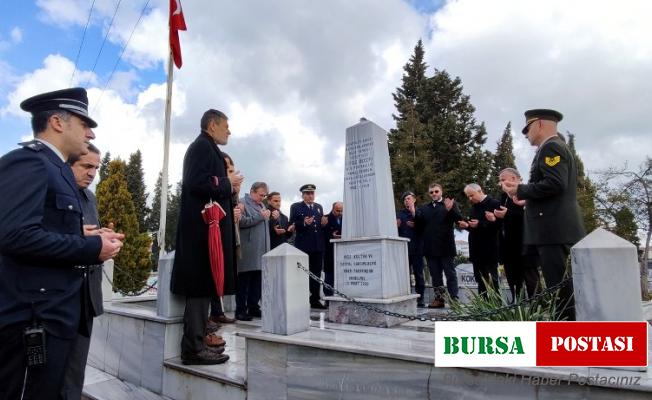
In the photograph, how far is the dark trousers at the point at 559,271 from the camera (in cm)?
353

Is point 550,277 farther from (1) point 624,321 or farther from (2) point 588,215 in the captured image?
(2) point 588,215

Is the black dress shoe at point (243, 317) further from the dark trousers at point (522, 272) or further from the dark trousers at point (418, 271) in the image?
the dark trousers at point (522, 272)

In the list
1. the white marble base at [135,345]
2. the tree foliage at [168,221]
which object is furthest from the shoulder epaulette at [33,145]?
the tree foliage at [168,221]

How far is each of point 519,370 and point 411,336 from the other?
156cm

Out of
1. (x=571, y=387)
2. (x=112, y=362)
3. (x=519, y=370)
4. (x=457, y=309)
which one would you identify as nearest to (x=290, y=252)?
(x=457, y=309)

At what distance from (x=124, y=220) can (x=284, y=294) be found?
26.8 meters

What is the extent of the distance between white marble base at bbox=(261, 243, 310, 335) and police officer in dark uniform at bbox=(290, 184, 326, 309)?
3301 millimetres

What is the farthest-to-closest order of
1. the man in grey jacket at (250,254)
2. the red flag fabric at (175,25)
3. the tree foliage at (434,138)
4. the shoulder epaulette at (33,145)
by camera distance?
the tree foliage at (434,138), the red flag fabric at (175,25), the man in grey jacket at (250,254), the shoulder epaulette at (33,145)

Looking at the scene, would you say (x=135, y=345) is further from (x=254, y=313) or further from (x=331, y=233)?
(x=331, y=233)

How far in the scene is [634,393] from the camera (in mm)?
2205

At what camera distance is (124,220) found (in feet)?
89.2

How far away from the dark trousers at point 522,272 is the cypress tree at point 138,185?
4625 cm

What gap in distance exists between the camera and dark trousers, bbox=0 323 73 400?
1884 millimetres

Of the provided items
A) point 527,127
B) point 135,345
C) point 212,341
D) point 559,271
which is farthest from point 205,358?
point 527,127
